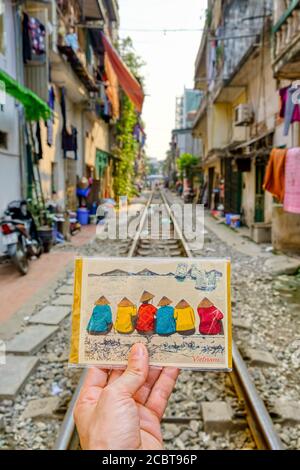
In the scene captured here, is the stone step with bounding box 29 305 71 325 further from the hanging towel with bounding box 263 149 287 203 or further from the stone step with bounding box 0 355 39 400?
the hanging towel with bounding box 263 149 287 203

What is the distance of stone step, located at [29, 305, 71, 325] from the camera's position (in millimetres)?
4652

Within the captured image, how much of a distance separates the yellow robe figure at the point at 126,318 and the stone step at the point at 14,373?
7.53 ft

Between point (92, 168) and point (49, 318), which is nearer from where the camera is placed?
point (49, 318)

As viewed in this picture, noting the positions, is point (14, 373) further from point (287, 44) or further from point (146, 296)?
point (287, 44)

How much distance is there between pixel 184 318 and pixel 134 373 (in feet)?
0.75

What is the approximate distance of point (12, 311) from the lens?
507 cm

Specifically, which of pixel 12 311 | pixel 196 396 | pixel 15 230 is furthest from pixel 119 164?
pixel 196 396

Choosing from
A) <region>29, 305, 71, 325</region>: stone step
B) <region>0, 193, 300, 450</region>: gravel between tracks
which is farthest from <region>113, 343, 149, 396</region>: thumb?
<region>29, 305, 71, 325</region>: stone step

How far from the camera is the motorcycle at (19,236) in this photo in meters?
6.65

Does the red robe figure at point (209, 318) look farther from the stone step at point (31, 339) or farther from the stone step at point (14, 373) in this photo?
the stone step at point (31, 339)

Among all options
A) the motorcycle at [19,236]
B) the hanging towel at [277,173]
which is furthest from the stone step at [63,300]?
the hanging towel at [277,173]

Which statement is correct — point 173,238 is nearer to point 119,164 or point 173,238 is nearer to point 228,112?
point 228,112

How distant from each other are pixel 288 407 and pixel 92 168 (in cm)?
1645

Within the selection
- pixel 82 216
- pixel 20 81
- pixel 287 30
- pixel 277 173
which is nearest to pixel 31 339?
pixel 277 173
